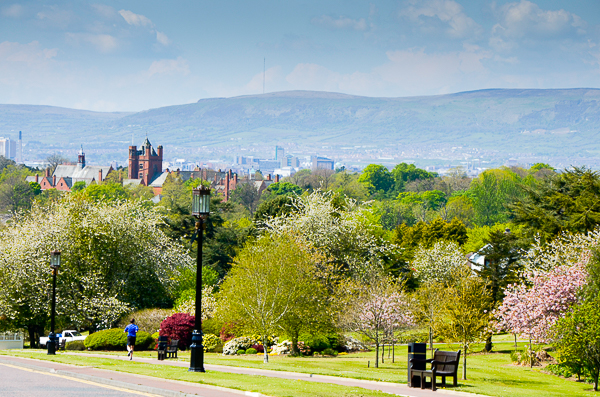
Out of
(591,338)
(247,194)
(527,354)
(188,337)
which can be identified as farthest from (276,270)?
(247,194)

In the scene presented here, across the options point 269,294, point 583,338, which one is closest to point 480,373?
point 583,338

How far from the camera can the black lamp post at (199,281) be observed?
69.5 feet

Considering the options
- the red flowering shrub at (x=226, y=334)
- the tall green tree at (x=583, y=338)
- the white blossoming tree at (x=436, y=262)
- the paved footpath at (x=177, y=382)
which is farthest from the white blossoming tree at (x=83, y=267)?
the tall green tree at (x=583, y=338)

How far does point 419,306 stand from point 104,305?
805 inches

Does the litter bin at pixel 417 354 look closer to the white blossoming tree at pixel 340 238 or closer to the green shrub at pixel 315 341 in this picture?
the green shrub at pixel 315 341

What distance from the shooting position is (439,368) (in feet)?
71.0

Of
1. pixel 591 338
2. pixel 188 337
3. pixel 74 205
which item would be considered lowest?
pixel 188 337

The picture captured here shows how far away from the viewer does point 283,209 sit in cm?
6900

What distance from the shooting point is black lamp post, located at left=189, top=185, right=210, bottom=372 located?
69.5 feet

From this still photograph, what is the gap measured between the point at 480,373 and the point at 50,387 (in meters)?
19.4

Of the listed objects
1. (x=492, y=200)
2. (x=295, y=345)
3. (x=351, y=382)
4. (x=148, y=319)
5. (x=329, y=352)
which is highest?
(x=492, y=200)

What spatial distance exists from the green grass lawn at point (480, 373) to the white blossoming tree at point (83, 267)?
1368 centimetres

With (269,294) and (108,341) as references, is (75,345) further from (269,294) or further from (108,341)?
(269,294)

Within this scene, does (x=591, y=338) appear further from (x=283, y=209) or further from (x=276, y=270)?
(x=283, y=209)
